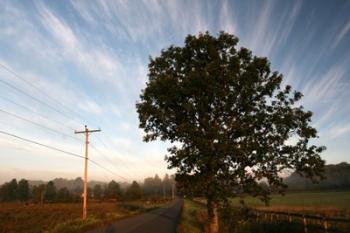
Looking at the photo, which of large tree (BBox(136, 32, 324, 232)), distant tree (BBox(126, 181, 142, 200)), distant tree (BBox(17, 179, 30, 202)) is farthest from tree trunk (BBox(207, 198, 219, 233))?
distant tree (BBox(17, 179, 30, 202))

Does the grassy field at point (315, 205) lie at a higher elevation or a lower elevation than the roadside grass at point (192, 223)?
lower

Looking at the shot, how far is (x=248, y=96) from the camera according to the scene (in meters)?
17.9

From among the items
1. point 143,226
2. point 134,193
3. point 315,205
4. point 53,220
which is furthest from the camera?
point 134,193

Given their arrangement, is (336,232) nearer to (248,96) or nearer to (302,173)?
(302,173)

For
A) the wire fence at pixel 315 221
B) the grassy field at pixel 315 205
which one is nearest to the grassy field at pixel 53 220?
the wire fence at pixel 315 221

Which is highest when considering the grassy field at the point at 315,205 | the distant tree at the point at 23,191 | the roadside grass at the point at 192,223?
the distant tree at the point at 23,191

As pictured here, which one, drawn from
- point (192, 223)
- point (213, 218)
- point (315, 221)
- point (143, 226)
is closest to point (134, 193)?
point (143, 226)

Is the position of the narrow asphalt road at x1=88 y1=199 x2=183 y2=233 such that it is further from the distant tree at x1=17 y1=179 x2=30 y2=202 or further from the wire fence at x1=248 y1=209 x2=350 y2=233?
the distant tree at x1=17 y1=179 x2=30 y2=202

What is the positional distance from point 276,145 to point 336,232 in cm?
512

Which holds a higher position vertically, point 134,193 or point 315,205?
point 134,193

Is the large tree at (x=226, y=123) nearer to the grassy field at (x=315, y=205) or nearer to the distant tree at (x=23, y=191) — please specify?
the grassy field at (x=315, y=205)

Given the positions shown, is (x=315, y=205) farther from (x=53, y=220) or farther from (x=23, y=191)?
(x=23, y=191)

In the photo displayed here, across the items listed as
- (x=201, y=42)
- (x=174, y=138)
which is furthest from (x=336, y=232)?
(x=201, y=42)

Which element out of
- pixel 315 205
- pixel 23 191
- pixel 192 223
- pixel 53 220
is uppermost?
pixel 23 191
